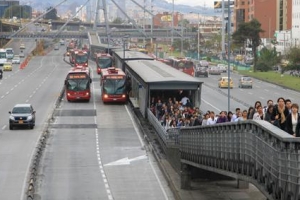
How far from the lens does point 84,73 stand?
6556 cm

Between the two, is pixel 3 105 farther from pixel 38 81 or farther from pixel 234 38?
pixel 234 38

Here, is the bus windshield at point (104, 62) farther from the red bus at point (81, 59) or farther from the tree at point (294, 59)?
the tree at point (294, 59)

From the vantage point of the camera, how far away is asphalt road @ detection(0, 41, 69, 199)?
103 ft

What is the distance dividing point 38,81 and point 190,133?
64645 mm

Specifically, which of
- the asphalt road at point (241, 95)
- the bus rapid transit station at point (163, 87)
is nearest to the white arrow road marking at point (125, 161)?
the bus rapid transit station at point (163, 87)

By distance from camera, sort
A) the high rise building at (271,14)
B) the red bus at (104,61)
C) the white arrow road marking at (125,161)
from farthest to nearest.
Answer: the high rise building at (271,14), the red bus at (104,61), the white arrow road marking at (125,161)

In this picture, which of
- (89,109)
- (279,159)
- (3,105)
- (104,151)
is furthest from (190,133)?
(3,105)

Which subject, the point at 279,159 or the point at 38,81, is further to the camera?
the point at 38,81

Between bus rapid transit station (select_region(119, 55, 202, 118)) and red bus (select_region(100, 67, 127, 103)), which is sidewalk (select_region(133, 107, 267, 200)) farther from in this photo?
red bus (select_region(100, 67, 127, 103))

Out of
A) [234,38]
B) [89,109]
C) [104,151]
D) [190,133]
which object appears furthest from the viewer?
[234,38]

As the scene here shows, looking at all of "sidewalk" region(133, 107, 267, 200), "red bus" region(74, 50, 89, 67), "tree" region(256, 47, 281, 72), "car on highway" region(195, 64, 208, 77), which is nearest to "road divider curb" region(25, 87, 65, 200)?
"sidewalk" region(133, 107, 267, 200)

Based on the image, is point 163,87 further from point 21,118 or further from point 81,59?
point 81,59

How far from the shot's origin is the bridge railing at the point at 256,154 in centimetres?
1480

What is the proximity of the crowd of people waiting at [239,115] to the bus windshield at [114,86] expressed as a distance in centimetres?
1348
